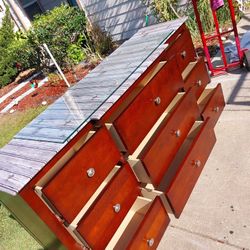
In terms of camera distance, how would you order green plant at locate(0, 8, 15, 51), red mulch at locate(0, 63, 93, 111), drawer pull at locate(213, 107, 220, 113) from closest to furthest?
1. drawer pull at locate(213, 107, 220, 113)
2. red mulch at locate(0, 63, 93, 111)
3. green plant at locate(0, 8, 15, 51)

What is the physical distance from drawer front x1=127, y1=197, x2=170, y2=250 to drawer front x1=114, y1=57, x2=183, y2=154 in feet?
1.60

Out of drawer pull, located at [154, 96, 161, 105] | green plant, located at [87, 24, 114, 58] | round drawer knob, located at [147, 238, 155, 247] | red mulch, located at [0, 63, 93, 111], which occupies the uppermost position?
drawer pull, located at [154, 96, 161, 105]

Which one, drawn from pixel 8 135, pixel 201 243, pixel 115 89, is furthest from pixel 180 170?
pixel 8 135

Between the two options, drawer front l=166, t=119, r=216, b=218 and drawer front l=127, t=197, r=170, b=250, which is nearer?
drawer front l=127, t=197, r=170, b=250

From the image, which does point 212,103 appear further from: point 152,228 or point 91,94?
point 152,228

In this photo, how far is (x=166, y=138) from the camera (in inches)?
104

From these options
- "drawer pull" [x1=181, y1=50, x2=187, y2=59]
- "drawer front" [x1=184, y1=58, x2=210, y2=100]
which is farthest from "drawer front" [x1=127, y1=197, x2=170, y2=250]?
"drawer pull" [x1=181, y1=50, x2=187, y2=59]

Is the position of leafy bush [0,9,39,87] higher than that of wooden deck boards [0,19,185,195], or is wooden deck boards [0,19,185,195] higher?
wooden deck boards [0,19,185,195]

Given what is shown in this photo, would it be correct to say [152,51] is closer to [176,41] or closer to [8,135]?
[176,41]

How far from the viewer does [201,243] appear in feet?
8.00

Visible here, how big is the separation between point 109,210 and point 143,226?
29cm

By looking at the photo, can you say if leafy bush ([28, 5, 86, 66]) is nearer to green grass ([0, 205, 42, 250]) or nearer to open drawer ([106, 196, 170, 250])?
green grass ([0, 205, 42, 250])

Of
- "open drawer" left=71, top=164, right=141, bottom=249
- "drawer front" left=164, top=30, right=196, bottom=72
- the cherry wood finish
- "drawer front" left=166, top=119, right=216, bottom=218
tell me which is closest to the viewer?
the cherry wood finish

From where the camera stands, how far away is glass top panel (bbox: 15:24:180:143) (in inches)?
85.8
